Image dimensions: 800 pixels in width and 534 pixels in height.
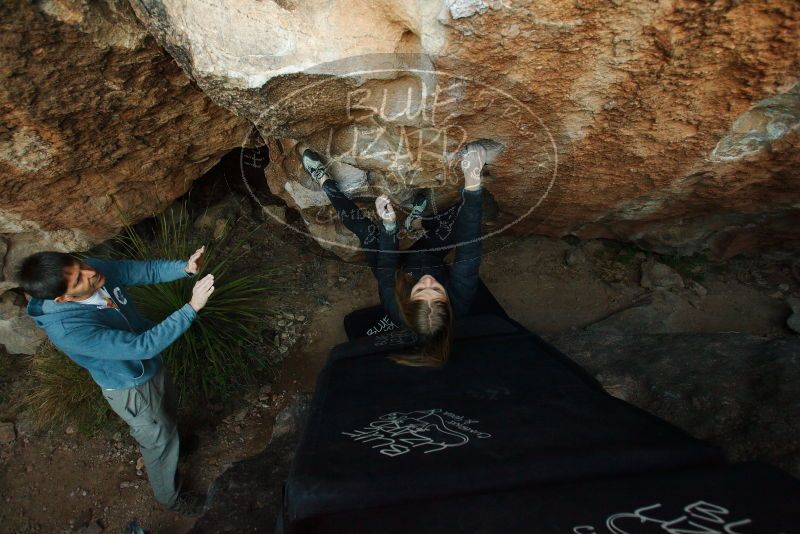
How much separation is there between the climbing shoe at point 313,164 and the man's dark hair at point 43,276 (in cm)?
117

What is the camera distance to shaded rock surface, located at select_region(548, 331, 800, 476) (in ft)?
5.68

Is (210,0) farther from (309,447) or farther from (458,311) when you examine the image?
(458,311)

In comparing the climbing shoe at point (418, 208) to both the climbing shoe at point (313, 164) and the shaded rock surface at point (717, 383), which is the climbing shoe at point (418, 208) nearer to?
the climbing shoe at point (313, 164)

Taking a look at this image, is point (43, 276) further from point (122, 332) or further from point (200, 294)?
point (200, 294)

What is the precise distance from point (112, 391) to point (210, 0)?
1.66 metres

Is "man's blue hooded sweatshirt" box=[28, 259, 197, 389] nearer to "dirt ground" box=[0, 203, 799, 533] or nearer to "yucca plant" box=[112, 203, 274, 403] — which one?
"yucca plant" box=[112, 203, 274, 403]

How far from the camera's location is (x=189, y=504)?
101 inches

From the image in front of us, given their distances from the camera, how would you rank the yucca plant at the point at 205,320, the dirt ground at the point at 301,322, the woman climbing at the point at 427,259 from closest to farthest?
1. the woman climbing at the point at 427,259
2. the dirt ground at the point at 301,322
3. the yucca plant at the point at 205,320

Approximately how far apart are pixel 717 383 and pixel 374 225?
1.84 meters

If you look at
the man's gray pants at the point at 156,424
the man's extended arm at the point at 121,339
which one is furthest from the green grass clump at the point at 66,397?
the man's extended arm at the point at 121,339

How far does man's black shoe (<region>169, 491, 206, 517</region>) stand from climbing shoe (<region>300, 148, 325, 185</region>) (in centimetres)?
190

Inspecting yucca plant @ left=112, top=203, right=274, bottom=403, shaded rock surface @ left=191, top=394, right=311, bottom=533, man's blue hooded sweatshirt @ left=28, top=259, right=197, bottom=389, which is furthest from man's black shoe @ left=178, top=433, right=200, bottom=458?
man's blue hooded sweatshirt @ left=28, top=259, right=197, bottom=389
